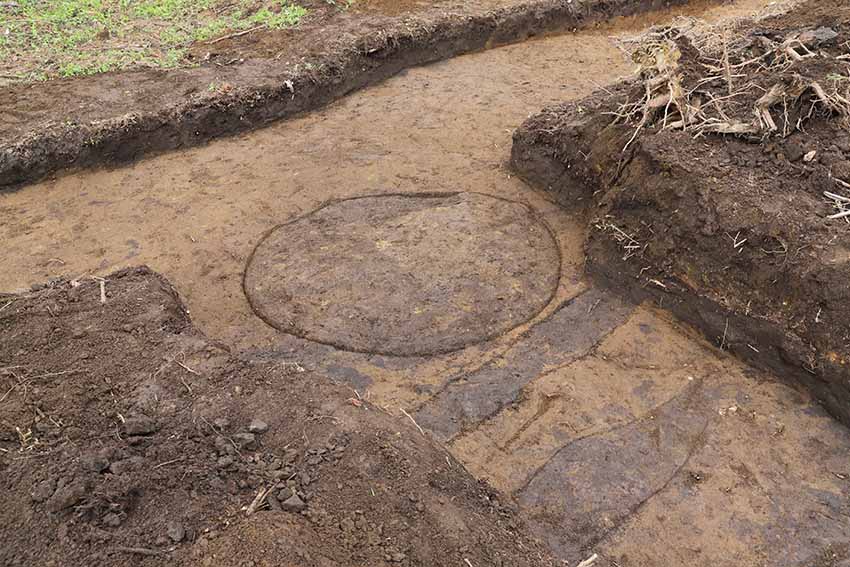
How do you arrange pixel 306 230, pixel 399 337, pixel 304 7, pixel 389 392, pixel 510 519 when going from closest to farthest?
1. pixel 510 519
2. pixel 389 392
3. pixel 399 337
4. pixel 306 230
5. pixel 304 7

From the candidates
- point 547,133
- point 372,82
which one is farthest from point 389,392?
point 372,82

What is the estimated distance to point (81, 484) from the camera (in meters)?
2.31

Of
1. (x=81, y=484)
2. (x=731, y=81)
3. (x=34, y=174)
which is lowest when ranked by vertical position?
(x=34, y=174)

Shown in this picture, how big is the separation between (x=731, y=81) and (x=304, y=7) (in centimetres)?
482

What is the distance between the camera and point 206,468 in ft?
8.05

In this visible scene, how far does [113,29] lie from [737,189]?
603 centimetres

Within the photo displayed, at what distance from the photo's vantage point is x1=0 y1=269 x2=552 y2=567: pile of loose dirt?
85.1 inches

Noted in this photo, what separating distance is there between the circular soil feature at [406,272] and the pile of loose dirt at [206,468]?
2.75 feet

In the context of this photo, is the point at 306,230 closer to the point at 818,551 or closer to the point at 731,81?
the point at 731,81

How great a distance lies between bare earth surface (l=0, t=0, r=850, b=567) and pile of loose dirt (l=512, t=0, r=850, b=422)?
0.68 feet

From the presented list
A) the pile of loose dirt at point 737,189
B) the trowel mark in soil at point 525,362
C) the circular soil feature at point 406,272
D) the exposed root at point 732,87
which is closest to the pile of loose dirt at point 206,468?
the trowel mark in soil at point 525,362

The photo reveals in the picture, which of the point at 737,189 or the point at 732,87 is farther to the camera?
the point at 732,87

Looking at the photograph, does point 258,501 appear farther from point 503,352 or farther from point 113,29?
point 113,29

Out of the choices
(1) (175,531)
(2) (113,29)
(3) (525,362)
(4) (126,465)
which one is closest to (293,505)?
(1) (175,531)
